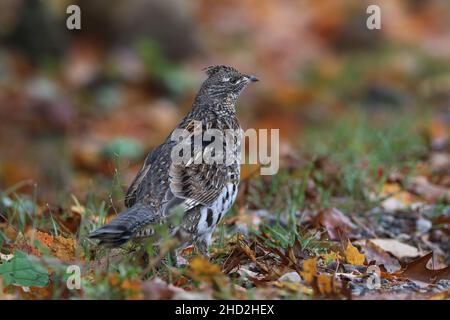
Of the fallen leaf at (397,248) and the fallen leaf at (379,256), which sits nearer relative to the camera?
the fallen leaf at (379,256)

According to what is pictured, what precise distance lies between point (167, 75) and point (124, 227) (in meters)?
9.23

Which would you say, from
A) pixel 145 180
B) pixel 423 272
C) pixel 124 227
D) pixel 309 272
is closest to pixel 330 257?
pixel 423 272

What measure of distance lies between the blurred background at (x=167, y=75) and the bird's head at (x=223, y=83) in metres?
3.38

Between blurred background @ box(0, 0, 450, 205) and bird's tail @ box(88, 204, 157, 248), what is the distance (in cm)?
435

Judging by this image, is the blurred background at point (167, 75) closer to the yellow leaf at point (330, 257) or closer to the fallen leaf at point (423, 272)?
the yellow leaf at point (330, 257)

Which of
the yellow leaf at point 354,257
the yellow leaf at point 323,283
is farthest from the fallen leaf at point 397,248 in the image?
the yellow leaf at point 323,283

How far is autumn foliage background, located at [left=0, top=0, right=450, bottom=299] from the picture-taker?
4.68 m

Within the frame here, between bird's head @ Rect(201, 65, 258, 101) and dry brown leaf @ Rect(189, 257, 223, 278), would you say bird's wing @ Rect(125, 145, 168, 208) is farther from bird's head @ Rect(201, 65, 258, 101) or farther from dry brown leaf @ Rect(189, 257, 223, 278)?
dry brown leaf @ Rect(189, 257, 223, 278)

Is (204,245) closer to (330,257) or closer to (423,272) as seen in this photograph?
(330,257)

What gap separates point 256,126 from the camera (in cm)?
1169

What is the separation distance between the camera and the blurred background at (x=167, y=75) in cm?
1085

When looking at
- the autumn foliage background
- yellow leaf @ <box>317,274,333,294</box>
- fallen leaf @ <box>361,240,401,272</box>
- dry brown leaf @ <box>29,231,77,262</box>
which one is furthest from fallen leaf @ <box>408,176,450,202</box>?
dry brown leaf @ <box>29,231,77,262</box>
